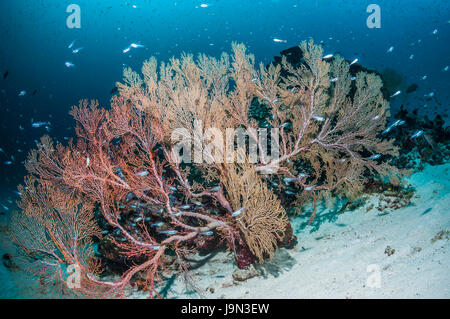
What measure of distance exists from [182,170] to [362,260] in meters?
3.88

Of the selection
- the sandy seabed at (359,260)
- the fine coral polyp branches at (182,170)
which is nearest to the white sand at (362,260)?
the sandy seabed at (359,260)

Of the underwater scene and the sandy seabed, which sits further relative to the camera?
the underwater scene

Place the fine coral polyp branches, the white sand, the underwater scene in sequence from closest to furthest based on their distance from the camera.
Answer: the white sand → the underwater scene → the fine coral polyp branches

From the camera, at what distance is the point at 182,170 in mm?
4723

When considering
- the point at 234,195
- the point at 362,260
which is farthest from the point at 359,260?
the point at 234,195

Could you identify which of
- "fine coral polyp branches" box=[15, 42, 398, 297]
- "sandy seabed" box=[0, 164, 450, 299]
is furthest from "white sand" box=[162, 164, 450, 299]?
"fine coral polyp branches" box=[15, 42, 398, 297]

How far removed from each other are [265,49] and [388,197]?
109m

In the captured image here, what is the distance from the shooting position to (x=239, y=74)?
5.34m

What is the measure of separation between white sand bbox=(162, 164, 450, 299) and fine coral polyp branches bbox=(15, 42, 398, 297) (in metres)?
0.54

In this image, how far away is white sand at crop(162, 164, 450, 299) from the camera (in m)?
3.06

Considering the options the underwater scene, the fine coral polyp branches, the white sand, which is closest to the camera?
the white sand

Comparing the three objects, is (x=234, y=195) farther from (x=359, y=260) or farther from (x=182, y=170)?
(x=359, y=260)

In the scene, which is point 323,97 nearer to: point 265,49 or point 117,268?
point 117,268

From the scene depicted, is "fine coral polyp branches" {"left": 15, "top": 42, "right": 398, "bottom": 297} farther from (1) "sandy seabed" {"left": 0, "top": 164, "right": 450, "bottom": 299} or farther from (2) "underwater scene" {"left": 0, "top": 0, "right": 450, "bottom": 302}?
(1) "sandy seabed" {"left": 0, "top": 164, "right": 450, "bottom": 299}
